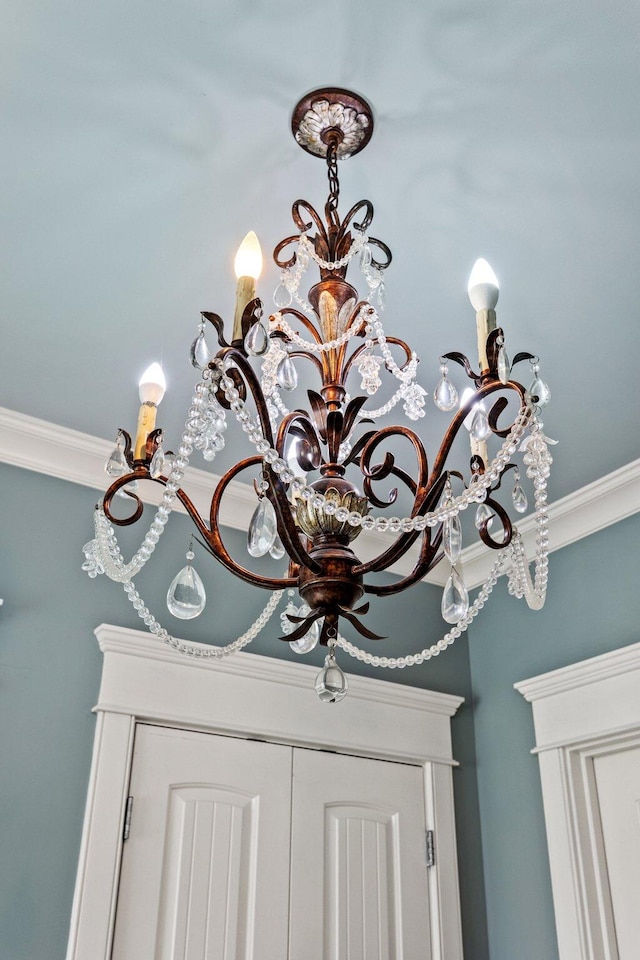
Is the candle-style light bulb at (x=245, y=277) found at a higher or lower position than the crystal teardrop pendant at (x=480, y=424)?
higher

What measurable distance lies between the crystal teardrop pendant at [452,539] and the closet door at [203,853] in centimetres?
123

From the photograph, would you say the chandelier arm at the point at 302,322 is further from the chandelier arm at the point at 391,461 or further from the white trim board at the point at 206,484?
the white trim board at the point at 206,484

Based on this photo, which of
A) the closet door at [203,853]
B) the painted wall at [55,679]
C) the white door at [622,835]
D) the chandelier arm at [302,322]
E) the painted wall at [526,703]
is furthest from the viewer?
the painted wall at [526,703]

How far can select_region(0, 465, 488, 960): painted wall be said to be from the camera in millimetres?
1790

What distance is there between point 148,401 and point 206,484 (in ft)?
3.80

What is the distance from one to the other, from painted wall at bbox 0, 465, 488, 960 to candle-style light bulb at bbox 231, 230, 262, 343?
1.28 meters

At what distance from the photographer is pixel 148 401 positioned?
1.23m

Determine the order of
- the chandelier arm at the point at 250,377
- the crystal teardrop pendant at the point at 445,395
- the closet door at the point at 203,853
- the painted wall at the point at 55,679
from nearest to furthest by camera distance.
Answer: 1. the chandelier arm at the point at 250,377
2. the crystal teardrop pendant at the point at 445,395
3. the painted wall at the point at 55,679
4. the closet door at the point at 203,853

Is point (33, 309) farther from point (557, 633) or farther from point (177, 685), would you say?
point (557, 633)

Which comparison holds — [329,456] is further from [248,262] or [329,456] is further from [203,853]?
[203,853]

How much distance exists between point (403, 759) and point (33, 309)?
1.60m

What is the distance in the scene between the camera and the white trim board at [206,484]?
2141 millimetres

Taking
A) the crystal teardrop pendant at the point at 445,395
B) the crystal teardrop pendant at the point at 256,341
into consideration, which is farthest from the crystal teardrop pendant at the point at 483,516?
the crystal teardrop pendant at the point at 256,341

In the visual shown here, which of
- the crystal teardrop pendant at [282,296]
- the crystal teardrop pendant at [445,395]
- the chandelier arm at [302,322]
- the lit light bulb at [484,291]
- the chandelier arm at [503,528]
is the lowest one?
the chandelier arm at [503,528]
